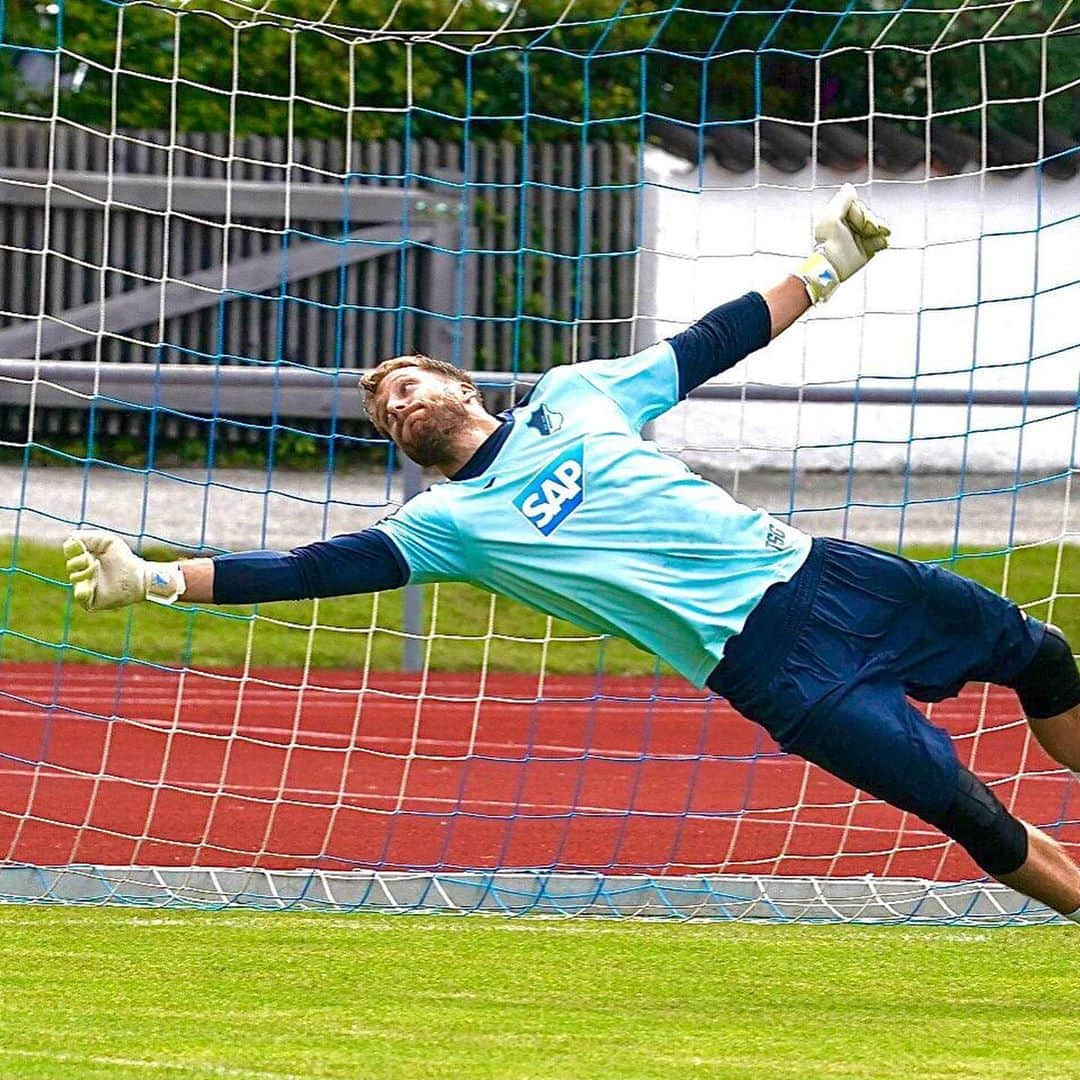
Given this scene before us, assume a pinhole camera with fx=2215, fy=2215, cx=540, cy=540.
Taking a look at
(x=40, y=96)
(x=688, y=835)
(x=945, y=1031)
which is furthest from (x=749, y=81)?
(x=945, y=1031)

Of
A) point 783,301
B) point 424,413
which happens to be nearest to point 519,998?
point 424,413

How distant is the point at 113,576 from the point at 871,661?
1795 millimetres

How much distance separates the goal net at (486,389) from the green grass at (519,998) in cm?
49

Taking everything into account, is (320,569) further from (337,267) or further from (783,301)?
(337,267)

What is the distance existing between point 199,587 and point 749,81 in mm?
15192

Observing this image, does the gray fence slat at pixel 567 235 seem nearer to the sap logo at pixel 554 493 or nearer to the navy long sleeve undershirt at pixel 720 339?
the navy long sleeve undershirt at pixel 720 339

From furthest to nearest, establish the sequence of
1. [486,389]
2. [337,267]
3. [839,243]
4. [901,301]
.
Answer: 1. [901,301]
2. [337,267]
3. [486,389]
4. [839,243]

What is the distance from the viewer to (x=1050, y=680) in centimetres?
551

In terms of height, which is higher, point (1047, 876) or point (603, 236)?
point (1047, 876)

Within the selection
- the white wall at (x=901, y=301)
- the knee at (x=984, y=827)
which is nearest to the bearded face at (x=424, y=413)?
the knee at (x=984, y=827)

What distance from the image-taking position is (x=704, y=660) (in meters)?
5.24

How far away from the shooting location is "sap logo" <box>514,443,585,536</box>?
5.21 metres

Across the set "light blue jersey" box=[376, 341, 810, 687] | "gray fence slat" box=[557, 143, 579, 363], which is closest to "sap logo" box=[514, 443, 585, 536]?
"light blue jersey" box=[376, 341, 810, 687]

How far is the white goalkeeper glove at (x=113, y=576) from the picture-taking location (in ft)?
16.7
